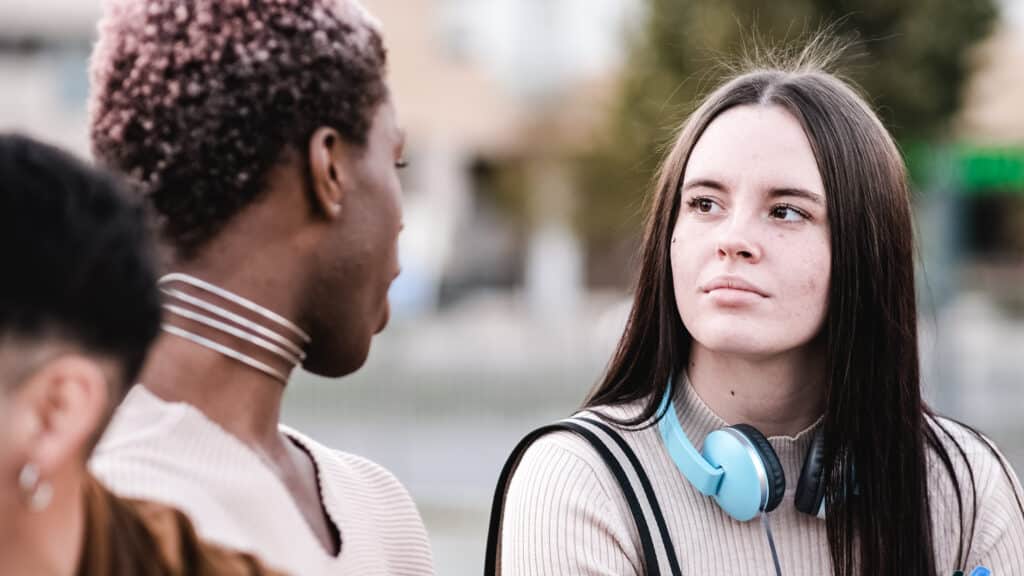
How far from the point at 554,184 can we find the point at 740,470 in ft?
92.7

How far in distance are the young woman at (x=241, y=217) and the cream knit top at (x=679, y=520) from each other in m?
0.50

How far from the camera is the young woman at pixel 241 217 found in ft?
5.80

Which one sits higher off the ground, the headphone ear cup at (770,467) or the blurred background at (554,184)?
the blurred background at (554,184)

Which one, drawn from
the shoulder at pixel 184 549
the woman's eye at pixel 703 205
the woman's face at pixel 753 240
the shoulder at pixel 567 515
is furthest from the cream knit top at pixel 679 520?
the shoulder at pixel 184 549

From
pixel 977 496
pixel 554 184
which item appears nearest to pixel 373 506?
pixel 977 496

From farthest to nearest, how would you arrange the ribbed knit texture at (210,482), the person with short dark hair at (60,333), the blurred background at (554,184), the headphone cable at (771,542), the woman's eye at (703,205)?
the blurred background at (554,184)
the woman's eye at (703,205)
the headphone cable at (771,542)
the ribbed knit texture at (210,482)
the person with short dark hair at (60,333)

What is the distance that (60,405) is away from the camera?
132cm

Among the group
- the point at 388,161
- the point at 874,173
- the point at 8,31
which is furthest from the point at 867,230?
the point at 8,31

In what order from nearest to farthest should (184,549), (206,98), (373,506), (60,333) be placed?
(60,333)
(184,549)
(206,98)
(373,506)

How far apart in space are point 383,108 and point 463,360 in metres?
14.7

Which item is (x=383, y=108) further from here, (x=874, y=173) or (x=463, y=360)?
(x=463, y=360)

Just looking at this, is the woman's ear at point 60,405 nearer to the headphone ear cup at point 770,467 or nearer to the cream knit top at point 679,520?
the cream knit top at point 679,520

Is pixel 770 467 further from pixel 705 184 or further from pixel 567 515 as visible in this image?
pixel 705 184

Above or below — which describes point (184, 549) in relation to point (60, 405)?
below
